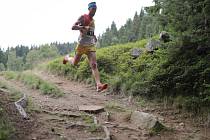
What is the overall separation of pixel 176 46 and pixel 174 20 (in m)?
0.79

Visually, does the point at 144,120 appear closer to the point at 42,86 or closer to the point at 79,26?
the point at 79,26

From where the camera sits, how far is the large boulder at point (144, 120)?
8664 mm

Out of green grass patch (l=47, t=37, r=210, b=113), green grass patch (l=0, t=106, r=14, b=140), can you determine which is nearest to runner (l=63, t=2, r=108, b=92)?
green grass patch (l=47, t=37, r=210, b=113)

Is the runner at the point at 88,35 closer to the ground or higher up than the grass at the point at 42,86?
higher up

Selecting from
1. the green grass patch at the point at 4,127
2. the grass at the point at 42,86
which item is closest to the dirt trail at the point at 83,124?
the green grass patch at the point at 4,127

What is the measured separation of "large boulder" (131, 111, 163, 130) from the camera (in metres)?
8.66

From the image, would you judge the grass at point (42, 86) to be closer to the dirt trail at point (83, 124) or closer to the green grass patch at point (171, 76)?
the dirt trail at point (83, 124)

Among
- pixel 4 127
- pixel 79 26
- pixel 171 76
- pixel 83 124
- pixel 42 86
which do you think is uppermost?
pixel 79 26

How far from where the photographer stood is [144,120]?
8914 mm

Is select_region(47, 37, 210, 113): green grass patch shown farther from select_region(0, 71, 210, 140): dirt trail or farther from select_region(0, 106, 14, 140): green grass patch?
select_region(0, 106, 14, 140): green grass patch

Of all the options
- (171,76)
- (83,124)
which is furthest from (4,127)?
(171,76)

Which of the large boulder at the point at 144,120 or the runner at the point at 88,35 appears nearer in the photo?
the large boulder at the point at 144,120

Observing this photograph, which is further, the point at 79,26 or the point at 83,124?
the point at 79,26

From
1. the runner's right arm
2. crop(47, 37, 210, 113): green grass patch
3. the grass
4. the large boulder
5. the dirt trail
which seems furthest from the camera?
the grass
